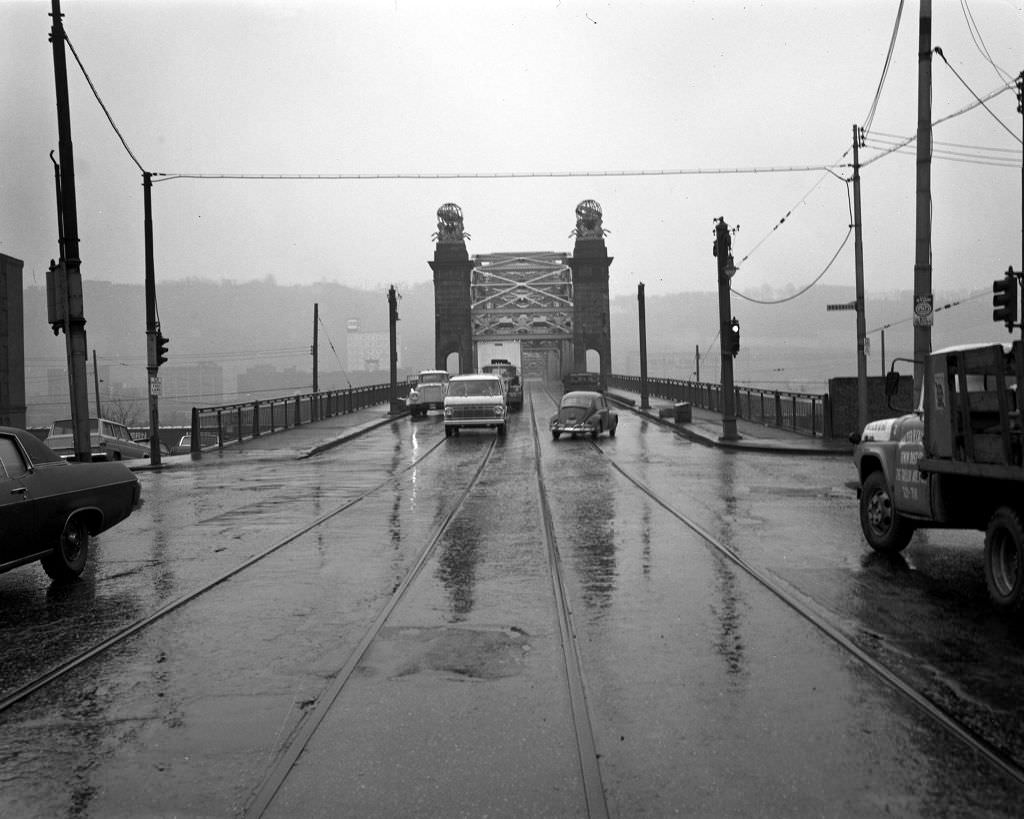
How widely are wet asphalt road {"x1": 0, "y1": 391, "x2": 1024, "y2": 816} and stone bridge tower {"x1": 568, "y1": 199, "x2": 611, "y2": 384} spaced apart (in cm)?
12106

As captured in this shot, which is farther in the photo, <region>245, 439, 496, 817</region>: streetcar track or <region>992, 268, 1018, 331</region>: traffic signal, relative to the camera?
<region>992, 268, 1018, 331</region>: traffic signal

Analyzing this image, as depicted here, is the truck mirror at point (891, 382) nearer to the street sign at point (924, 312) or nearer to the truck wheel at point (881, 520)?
the truck wheel at point (881, 520)

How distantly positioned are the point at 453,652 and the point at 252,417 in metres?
27.9

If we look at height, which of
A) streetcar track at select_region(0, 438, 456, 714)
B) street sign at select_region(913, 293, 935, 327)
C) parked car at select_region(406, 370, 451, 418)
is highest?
street sign at select_region(913, 293, 935, 327)

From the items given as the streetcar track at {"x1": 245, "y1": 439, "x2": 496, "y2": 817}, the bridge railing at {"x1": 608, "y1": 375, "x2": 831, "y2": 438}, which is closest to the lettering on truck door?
the streetcar track at {"x1": 245, "y1": 439, "x2": 496, "y2": 817}

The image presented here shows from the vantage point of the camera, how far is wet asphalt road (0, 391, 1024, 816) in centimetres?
441

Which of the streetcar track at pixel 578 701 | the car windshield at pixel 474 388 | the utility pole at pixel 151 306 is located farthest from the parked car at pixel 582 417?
the streetcar track at pixel 578 701

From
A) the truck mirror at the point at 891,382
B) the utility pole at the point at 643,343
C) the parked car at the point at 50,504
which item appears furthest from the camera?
the utility pole at the point at 643,343

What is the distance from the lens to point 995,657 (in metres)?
6.51

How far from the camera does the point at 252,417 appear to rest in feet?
110

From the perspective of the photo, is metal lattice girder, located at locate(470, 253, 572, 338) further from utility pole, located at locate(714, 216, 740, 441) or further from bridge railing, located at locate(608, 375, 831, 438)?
utility pole, located at locate(714, 216, 740, 441)

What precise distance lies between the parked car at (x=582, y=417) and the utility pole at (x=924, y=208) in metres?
16.1

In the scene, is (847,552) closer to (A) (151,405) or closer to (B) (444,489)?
(B) (444,489)

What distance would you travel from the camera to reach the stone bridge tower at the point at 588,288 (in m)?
134
